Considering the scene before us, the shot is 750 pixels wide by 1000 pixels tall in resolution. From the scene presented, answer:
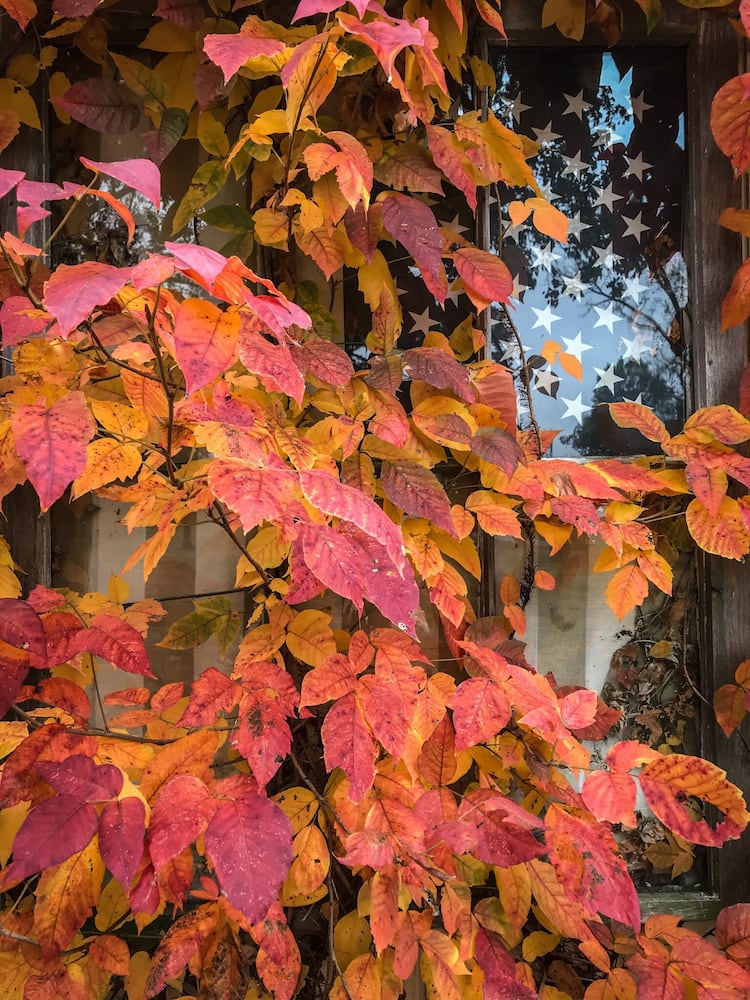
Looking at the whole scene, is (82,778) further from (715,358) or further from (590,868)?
(715,358)

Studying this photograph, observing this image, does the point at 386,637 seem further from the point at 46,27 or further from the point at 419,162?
Result: the point at 46,27

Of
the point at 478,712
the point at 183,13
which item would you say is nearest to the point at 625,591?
the point at 478,712

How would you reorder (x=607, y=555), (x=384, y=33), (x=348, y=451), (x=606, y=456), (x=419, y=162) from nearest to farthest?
(x=384, y=33), (x=348, y=451), (x=419, y=162), (x=607, y=555), (x=606, y=456)

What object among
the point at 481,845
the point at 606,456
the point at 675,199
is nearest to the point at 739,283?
the point at 675,199

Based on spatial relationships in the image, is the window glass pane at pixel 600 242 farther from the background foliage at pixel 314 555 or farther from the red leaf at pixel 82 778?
the red leaf at pixel 82 778

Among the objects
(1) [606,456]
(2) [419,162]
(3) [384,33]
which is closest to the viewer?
(3) [384,33]

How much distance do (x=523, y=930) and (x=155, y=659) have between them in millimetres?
895

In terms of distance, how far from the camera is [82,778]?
2.86 feet

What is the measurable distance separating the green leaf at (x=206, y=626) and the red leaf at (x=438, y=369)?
1.88ft

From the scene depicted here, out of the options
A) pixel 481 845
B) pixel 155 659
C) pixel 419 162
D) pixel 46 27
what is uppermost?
pixel 46 27

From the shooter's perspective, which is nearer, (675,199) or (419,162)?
(419,162)

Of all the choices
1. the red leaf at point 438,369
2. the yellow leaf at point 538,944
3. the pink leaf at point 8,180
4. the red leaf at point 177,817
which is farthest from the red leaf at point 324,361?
the yellow leaf at point 538,944

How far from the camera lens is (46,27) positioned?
4.48 feet

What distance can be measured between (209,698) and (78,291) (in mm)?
588
